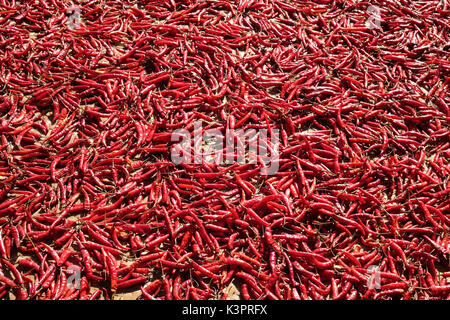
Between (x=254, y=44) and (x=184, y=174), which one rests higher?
(x=254, y=44)

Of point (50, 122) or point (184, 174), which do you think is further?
point (50, 122)

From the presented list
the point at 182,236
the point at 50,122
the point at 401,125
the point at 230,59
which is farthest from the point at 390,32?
the point at 50,122

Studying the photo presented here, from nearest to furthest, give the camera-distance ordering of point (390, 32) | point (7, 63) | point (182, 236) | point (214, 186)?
point (182, 236) → point (214, 186) → point (7, 63) → point (390, 32)

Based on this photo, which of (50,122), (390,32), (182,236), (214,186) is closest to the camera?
(182,236)

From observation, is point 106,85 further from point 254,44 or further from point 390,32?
point 390,32
